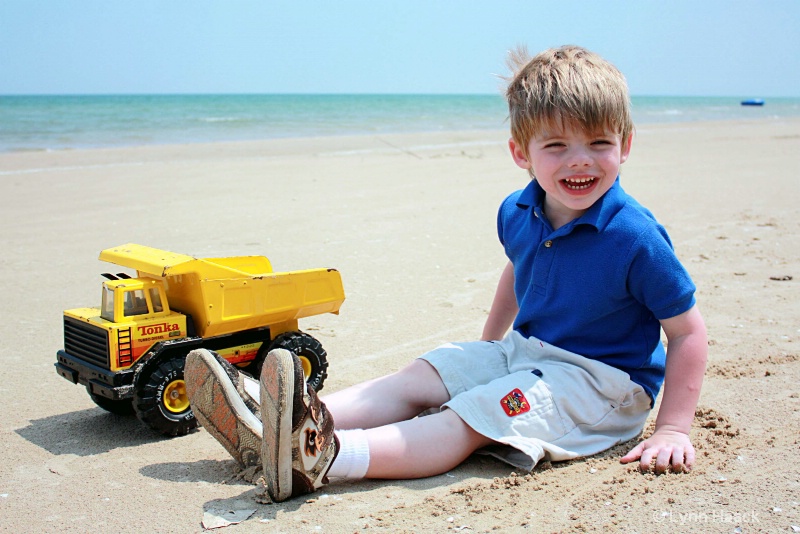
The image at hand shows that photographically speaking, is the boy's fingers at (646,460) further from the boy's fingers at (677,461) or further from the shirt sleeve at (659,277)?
the shirt sleeve at (659,277)

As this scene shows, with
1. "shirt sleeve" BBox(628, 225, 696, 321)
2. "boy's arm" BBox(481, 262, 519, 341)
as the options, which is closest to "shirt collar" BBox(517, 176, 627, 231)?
"shirt sleeve" BBox(628, 225, 696, 321)

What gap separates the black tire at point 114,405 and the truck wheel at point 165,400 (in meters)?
0.28

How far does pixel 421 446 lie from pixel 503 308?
A: 0.91 metres

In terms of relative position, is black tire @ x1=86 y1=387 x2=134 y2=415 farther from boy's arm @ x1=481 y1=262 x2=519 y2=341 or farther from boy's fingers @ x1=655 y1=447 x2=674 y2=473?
boy's fingers @ x1=655 y1=447 x2=674 y2=473

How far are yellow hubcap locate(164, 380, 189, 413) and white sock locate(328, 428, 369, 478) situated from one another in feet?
2.47

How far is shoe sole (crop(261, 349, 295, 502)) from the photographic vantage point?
215 cm

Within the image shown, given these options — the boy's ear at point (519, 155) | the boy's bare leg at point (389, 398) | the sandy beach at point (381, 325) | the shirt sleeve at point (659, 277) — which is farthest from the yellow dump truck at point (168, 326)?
the shirt sleeve at point (659, 277)

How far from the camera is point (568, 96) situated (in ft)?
8.04

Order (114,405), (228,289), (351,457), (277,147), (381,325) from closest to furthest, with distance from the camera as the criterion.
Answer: (351,457), (228,289), (114,405), (381,325), (277,147)

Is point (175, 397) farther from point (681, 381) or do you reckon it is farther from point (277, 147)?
point (277, 147)

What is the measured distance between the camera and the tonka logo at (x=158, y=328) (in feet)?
9.07

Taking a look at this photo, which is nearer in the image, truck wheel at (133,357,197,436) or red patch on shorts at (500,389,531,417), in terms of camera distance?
red patch on shorts at (500,389,531,417)

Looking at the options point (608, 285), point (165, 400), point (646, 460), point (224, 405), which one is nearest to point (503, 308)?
point (608, 285)

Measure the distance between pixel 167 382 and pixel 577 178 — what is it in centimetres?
157
